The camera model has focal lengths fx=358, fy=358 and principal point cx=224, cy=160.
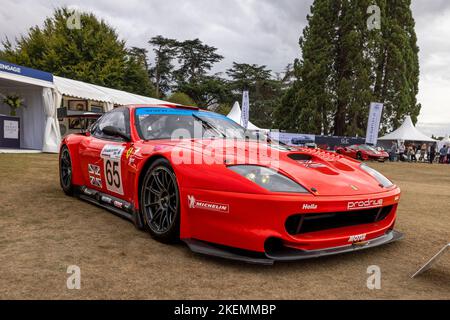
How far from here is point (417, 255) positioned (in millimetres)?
2770

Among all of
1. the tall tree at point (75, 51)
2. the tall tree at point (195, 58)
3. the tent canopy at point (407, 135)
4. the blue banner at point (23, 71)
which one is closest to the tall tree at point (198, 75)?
the tall tree at point (195, 58)

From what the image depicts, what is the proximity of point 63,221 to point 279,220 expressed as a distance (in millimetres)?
2185

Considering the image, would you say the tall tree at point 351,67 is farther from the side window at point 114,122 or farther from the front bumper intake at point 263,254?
the front bumper intake at point 263,254

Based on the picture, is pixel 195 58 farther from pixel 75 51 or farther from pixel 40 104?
pixel 40 104

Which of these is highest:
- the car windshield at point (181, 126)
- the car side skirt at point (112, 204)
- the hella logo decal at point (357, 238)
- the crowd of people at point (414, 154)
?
the car windshield at point (181, 126)

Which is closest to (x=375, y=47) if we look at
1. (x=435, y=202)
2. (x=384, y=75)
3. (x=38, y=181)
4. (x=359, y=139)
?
(x=384, y=75)

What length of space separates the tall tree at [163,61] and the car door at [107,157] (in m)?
44.3

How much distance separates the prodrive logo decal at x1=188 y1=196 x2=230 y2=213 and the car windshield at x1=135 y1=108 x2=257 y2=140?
3.46 ft

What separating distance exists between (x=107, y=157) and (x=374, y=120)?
21.0 m

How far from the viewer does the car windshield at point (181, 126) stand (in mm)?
3459

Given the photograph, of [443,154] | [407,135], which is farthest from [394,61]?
[443,154]

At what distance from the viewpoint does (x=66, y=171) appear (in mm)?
4648

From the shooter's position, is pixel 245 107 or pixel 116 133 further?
pixel 245 107

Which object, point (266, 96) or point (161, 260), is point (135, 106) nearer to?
point (161, 260)
